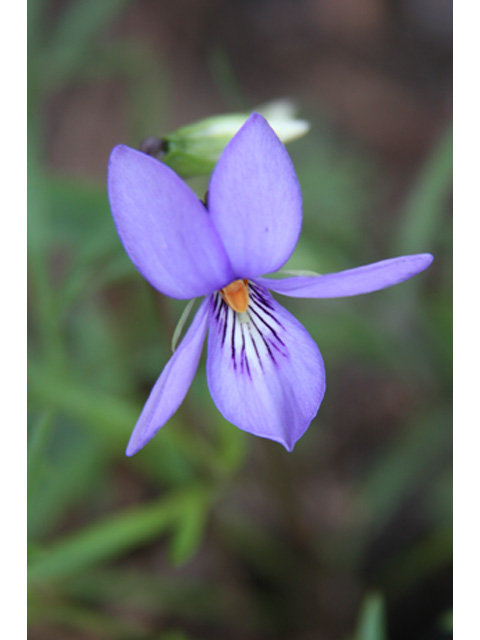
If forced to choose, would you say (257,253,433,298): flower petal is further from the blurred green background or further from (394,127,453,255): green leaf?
(394,127,453,255): green leaf

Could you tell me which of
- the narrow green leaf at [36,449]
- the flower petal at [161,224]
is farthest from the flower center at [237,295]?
the narrow green leaf at [36,449]

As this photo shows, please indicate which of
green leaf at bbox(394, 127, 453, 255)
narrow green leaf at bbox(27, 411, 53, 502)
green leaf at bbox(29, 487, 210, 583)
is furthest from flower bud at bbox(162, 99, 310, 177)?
green leaf at bbox(394, 127, 453, 255)

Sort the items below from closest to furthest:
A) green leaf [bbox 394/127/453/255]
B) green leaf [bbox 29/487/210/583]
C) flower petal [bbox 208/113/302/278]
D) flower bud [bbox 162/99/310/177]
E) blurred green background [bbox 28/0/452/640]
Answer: flower petal [bbox 208/113/302/278]
flower bud [bbox 162/99/310/177]
green leaf [bbox 29/487/210/583]
blurred green background [bbox 28/0/452/640]
green leaf [bbox 394/127/453/255]

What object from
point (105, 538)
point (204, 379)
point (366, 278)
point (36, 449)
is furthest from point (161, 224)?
point (204, 379)

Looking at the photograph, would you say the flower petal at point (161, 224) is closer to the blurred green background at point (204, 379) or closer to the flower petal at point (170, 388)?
the flower petal at point (170, 388)

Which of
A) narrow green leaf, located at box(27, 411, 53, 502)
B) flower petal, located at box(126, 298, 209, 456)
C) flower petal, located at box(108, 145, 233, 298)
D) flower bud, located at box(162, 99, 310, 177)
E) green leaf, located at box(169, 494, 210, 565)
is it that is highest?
flower bud, located at box(162, 99, 310, 177)

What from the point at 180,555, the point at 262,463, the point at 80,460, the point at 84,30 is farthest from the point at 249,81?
the point at 180,555
